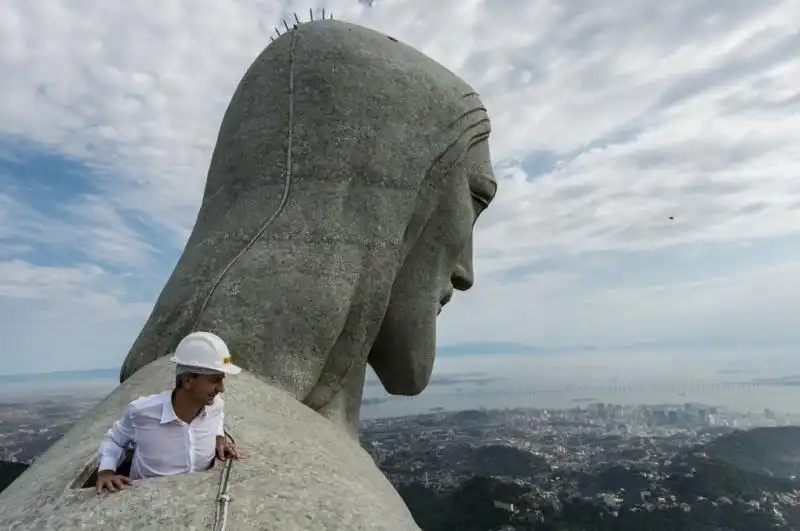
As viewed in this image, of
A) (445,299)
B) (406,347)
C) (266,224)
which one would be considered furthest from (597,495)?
(266,224)

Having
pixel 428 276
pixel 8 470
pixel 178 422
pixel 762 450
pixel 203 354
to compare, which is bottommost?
pixel 762 450

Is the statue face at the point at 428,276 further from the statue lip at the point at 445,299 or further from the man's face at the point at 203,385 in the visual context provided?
the man's face at the point at 203,385

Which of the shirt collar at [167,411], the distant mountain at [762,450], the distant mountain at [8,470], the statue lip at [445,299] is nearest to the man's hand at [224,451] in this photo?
the shirt collar at [167,411]

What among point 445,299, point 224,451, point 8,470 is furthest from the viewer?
point 8,470

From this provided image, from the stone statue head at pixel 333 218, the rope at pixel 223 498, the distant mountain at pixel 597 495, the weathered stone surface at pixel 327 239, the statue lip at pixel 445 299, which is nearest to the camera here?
the rope at pixel 223 498

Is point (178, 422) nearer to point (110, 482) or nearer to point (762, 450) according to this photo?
point (110, 482)

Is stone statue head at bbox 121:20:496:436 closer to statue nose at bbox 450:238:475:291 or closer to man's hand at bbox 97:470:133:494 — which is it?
statue nose at bbox 450:238:475:291
